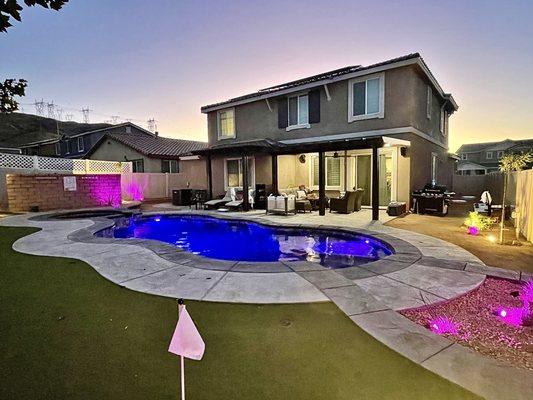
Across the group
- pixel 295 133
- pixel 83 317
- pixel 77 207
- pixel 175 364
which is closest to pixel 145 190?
pixel 77 207

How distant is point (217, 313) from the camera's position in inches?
140

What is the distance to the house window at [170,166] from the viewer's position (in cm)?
2495

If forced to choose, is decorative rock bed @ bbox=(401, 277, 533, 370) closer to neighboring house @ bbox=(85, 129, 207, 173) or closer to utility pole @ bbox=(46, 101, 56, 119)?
neighboring house @ bbox=(85, 129, 207, 173)

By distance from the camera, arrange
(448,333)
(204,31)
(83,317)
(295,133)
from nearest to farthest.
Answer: (448,333) < (83,317) < (204,31) < (295,133)

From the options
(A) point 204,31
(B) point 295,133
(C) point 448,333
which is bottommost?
(C) point 448,333

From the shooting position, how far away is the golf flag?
1.85 meters

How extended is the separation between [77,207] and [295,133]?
13.0 m

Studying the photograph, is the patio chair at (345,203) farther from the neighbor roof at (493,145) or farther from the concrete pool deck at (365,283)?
the neighbor roof at (493,145)

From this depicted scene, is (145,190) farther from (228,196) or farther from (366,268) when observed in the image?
(366,268)

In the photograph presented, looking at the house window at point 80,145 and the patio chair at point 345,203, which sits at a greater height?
the house window at point 80,145

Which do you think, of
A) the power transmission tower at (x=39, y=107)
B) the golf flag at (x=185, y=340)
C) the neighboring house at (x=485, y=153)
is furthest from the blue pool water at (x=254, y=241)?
the power transmission tower at (x=39, y=107)

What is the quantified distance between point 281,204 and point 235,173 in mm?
5778

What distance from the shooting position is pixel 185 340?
6.14 feet

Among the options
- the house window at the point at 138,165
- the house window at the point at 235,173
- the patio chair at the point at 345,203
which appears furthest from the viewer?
the house window at the point at 138,165
